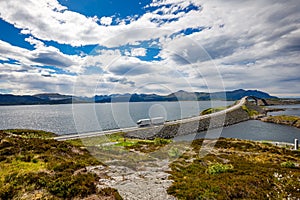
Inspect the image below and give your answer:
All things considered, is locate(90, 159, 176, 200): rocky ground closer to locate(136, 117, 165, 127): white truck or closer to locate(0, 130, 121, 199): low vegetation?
locate(0, 130, 121, 199): low vegetation

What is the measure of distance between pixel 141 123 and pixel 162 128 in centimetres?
609

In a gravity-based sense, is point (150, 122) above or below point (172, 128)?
above

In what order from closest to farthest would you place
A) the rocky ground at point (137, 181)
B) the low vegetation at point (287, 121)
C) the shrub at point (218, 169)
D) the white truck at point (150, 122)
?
1. the rocky ground at point (137, 181)
2. the shrub at point (218, 169)
3. the white truck at point (150, 122)
4. the low vegetation at point (287, 121)

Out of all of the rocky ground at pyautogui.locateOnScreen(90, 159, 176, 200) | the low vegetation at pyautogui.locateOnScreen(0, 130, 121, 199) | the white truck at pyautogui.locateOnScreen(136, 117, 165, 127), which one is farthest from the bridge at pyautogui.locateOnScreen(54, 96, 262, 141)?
the rocky ground at pyautogui.locateOnScreen(90, 159, 176, 200)

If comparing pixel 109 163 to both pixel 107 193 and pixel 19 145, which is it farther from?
pixel 19 145

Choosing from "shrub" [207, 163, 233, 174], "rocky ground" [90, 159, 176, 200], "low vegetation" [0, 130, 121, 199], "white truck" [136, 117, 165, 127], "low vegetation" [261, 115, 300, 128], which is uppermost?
"low vegetation" [0, 130, 121, 199]

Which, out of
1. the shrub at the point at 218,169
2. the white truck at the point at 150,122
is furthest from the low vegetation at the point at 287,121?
the shrub at the point at 218,169

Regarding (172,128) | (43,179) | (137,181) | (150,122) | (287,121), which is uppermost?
(43,179)

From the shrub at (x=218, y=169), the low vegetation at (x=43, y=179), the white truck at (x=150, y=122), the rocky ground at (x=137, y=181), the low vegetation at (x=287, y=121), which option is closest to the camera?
the low vegetation at (x=43, y=179)

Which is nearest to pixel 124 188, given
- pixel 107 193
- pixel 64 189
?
pixel 107 193

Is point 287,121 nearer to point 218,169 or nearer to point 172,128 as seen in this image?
point 172,128

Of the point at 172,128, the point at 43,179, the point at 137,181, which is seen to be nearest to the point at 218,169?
the point at 137,181

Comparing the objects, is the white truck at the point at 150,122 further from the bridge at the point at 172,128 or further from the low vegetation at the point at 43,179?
the low vegetation at the point at 43,179

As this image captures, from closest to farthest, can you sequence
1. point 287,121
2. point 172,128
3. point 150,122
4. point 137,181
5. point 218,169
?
point 137,181 < point 218,169 < point 150,122 < point 172,128 < point 287,121
